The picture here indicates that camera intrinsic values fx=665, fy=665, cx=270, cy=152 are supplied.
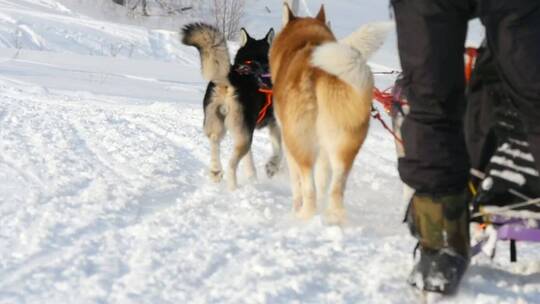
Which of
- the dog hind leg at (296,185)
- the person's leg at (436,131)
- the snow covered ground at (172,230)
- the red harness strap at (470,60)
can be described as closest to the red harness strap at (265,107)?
the snow covered ground at (172,230)

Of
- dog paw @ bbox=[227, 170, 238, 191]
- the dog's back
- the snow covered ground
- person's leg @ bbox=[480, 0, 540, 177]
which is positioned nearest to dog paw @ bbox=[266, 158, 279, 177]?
the snow covered ground

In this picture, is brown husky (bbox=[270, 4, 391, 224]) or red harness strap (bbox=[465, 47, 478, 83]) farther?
brown husky (bbox=[270, 4, 391, 224])

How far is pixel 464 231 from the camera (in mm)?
2037

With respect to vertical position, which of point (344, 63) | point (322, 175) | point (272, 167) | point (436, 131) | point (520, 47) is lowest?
point (272, 167)

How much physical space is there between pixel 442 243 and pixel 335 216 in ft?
3.98

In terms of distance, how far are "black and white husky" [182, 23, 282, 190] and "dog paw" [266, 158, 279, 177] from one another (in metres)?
0.24

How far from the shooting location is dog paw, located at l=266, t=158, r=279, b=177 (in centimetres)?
481

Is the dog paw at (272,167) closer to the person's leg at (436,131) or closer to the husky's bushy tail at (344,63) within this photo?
the husky's bushy tail at (344,63)

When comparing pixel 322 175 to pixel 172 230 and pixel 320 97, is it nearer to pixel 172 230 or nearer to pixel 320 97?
pixel 320 97

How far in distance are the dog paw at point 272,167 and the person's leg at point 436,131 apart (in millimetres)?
2792

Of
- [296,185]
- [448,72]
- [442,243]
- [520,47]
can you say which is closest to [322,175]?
[296,185]

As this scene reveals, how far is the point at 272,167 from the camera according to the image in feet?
15.8

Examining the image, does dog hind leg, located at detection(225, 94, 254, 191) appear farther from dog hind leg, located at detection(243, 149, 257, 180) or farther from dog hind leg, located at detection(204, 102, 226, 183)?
dog hind leg, located at detection(243, 149, 257, 180)

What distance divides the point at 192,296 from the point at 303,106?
56.7 inches
